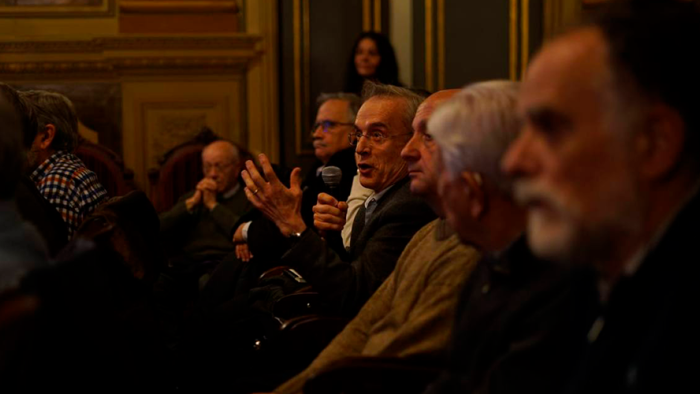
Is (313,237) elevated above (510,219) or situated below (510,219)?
below

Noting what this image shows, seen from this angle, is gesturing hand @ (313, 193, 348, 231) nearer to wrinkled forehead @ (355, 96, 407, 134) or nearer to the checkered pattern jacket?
wrinkled forehead @ (355, 96, 407, 134)

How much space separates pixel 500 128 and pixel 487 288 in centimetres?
29

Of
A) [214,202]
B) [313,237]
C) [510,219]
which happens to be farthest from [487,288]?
[214,202]

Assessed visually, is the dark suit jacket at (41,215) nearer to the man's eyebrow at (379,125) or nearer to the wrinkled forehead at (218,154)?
Answer: the man's eyebrow at (379,125)

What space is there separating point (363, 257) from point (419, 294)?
2.27 ft

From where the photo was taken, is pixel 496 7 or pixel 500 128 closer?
pixel 500 128

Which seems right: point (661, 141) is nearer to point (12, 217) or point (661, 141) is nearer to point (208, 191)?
point (12, 217)

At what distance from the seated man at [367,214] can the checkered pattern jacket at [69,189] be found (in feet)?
1.95

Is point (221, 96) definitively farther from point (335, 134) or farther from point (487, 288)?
point (487, 288)

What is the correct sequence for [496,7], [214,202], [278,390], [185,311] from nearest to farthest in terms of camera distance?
[278,390] < [185,311] < [214,202] < [496,7]

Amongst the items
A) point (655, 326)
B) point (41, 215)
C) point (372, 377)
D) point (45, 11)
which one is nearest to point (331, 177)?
point (41, 215)

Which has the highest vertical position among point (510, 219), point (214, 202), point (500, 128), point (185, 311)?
point (500, 128)

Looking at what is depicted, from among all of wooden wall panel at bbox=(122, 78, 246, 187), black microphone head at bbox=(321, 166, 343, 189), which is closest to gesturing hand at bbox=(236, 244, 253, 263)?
black microphone head at bbox=(321, 166, 343, 189)

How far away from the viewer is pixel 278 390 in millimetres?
2752
